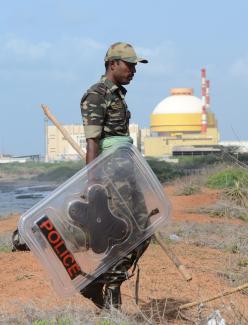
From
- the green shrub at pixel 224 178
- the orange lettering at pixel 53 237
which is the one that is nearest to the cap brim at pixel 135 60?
the orange lettering at pixel 53 237

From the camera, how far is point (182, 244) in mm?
8352

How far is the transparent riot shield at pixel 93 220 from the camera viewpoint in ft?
12.8

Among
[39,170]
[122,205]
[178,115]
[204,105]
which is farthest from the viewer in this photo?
[204,105]

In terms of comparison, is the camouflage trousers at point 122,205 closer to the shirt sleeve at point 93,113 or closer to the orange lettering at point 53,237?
the shirt sleeve at point 93,113

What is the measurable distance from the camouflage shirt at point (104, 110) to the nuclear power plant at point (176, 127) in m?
67.7

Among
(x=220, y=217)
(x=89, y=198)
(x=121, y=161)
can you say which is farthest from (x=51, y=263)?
(x=220, y=217)

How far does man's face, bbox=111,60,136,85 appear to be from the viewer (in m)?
4.09

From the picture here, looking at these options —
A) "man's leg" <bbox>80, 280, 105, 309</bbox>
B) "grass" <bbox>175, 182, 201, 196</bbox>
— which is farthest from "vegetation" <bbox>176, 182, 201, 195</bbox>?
"man's leg" <bbox>80, 280, 105, 309</bbox>

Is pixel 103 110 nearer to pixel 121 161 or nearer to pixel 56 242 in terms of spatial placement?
pixel 121 161

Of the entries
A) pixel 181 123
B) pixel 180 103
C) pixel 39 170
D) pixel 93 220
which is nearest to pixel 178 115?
pixel 181 123

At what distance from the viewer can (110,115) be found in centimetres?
408

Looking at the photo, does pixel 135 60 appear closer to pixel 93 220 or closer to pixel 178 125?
pixel 93 220

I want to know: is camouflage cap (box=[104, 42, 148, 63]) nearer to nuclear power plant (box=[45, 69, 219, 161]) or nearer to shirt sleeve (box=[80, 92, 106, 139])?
shirt sleeve (box=[80, 92, 106, 139])

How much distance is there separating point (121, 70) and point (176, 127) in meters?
77.4
